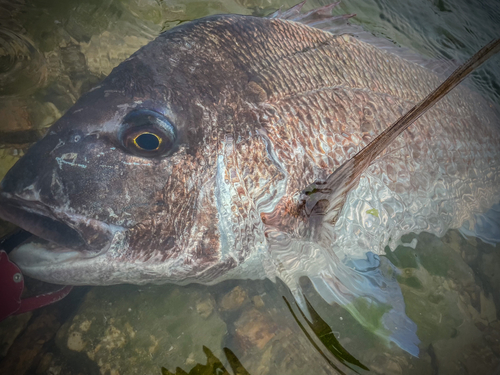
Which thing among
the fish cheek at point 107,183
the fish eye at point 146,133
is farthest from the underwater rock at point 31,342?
the fish eye at point 146,133

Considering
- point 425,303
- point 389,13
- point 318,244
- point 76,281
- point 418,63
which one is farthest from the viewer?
point 389,13

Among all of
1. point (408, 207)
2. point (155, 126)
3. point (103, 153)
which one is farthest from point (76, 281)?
point (408, 207)

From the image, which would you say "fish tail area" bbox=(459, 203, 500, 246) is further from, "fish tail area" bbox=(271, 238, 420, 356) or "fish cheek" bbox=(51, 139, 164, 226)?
"fish cheek" bbox=(51, 139, 164, 226)

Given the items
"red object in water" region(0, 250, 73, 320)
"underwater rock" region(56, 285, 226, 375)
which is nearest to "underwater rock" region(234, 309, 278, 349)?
"underwater rock" region(56, 285, 226, 375)

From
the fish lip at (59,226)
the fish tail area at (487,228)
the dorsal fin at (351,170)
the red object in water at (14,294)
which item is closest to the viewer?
the dorsal fin at (351,170)

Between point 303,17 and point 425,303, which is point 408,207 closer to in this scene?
point 425,303

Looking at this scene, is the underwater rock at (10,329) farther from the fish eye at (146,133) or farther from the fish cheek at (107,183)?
the fish eye at (146,133)

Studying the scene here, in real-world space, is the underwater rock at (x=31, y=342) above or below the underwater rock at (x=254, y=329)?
below

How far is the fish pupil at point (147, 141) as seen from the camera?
4.40 ft

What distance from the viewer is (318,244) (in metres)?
1.74

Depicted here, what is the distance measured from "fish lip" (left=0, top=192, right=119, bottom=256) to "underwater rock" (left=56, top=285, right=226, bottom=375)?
0.69 meters

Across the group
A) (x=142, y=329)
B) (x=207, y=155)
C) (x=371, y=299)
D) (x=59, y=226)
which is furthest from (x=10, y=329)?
(x=371, y=299)

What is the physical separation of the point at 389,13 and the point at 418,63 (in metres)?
1.76

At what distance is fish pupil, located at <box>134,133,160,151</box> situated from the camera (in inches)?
52.8
